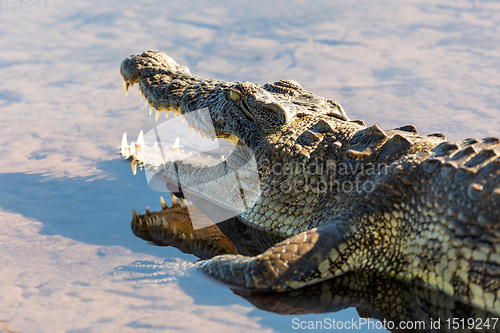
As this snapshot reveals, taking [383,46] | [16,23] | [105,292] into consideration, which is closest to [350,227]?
[105,292]

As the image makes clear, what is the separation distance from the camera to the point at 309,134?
4.56m

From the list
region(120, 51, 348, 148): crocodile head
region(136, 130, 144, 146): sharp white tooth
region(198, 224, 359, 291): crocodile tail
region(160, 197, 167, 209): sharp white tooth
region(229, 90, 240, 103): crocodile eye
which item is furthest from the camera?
region(136, 130, 144, 146): sharp white tooth

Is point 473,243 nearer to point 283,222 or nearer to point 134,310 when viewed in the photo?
point 283,222

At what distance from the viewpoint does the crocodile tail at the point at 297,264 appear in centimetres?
381

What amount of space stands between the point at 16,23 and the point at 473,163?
365 inches

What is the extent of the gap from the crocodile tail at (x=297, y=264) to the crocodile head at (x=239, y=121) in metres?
0.69

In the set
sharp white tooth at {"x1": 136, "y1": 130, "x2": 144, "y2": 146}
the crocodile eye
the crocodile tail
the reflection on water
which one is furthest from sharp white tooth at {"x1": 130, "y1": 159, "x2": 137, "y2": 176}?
the crocodile tail

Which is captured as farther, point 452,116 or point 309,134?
point 452,116

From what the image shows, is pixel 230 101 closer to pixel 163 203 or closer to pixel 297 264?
pixel 163 203

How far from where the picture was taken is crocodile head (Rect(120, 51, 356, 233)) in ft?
15.3

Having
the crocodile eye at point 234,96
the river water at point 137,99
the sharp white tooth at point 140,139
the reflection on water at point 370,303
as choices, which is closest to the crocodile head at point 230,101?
the crocodile eye at point 234,96

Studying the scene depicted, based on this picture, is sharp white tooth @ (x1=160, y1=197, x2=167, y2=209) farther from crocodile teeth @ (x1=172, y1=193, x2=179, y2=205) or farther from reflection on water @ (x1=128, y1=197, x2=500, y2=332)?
reflection on water @ (x1=128, y1=197, x2=500, y2=332)

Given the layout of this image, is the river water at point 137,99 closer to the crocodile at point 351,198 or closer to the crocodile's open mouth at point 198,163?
the crocodile's open mouth at point 198,163

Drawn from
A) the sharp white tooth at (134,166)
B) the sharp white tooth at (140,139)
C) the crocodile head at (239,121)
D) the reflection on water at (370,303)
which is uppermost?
the crocodile head at (239,121)
